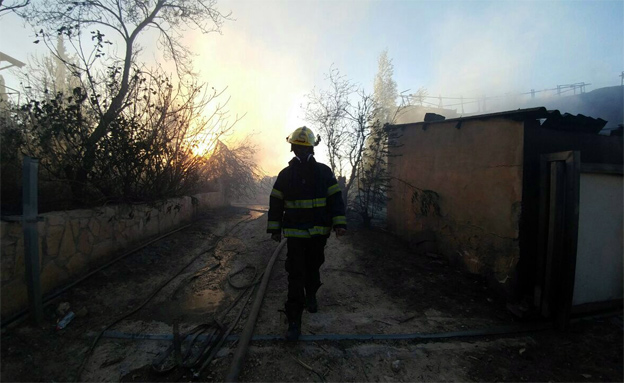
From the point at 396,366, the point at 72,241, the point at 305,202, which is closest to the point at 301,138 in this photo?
the point at 305,202

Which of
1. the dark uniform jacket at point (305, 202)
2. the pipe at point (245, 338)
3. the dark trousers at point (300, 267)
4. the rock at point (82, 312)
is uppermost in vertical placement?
the dark uniform jacket at point (305, 202)

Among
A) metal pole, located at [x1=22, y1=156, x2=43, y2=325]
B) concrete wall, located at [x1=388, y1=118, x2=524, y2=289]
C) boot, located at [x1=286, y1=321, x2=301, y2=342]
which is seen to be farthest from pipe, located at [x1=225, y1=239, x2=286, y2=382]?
concrete wall, located at [x1=388, y1=118, x2=524, y2=289]

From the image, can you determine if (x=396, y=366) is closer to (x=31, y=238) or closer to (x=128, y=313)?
(x=128, y=313)

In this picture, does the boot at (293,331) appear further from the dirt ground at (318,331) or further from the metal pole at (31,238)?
the metal pole at (31,238)

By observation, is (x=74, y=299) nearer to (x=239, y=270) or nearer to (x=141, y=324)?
(x=141, y=324)

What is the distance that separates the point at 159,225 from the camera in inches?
254

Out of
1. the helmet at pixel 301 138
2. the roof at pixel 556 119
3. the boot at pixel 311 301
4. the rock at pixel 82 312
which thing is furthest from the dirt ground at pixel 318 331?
the roof at pixel 556 119

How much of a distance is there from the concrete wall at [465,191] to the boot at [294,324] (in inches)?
123

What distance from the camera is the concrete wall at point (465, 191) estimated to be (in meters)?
4.30

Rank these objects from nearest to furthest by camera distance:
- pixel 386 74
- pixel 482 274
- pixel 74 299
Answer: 1. pixel 74 299
2. pixel 482 274
3. pixel 386 74

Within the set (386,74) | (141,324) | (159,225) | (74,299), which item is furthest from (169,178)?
(386,74)

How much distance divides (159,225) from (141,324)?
3.40m

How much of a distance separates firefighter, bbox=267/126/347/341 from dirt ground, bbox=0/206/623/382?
1.91 ft

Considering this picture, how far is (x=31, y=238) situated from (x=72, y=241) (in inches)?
41.9
